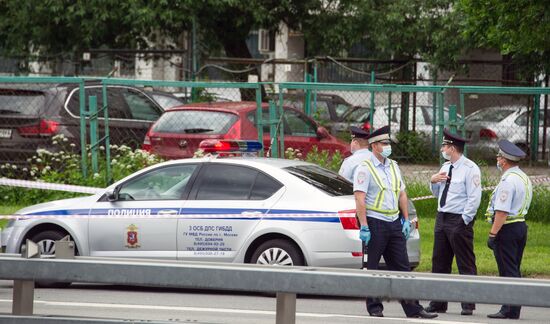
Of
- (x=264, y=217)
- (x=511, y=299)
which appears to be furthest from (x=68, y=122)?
(x=511, y=299)

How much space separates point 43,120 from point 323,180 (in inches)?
274

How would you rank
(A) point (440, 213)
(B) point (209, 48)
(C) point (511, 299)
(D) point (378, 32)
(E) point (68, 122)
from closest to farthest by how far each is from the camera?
(C) point (511, 299) < (A) point (440, 213) < (E) point (68, 122) < (D) point (378, 32) < (B) point (209, 48)

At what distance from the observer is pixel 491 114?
18531 millimetres

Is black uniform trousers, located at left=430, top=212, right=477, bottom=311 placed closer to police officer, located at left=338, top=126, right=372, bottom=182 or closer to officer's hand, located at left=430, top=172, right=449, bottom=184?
officer's hand, located at left=430, top=172, right=449, bottom=184

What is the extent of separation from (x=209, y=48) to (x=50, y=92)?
1065 cm

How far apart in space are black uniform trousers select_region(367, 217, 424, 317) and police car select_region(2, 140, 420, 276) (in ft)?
3.40

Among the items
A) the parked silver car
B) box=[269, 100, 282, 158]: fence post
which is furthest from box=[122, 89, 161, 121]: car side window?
the parked silver car

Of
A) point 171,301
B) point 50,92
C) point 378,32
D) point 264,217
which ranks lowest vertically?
point 171,301

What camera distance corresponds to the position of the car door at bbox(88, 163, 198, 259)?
11.5 metres

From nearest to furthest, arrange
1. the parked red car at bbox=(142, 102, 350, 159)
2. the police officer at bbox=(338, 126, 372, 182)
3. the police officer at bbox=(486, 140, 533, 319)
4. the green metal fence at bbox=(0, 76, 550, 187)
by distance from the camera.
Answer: the police officer at bbox=(486, 140, 533, 319) < the police officer at bbox=(338, 126, 372, 182) < the green metal fence at bbox=(0, 76, 550, 187) < the parked red car at bbox=(142, 102, 350, 159)

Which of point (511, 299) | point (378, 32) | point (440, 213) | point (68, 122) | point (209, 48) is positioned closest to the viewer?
point (511, 299)

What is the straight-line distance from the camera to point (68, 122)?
17.4 m

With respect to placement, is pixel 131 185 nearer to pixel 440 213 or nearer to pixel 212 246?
pixel 212 246

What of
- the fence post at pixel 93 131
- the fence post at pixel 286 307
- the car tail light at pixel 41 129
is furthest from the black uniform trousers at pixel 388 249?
the car tail light at pixel 41 129
